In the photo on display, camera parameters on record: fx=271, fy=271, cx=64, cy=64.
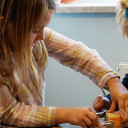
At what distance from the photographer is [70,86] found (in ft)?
5.94

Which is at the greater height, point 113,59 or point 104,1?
point 104,1

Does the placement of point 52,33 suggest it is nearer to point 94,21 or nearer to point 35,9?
point 35,9

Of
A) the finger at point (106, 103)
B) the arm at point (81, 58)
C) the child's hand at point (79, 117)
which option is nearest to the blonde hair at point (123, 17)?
the arm at point (81, 58)

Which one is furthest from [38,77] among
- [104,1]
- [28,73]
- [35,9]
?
[104,1]

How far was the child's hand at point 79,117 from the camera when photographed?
73 cm

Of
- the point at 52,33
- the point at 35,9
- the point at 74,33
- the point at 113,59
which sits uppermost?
the point at 35,9

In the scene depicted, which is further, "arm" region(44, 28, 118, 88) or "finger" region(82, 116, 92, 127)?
"arm" region(44, 28, 118, 88)

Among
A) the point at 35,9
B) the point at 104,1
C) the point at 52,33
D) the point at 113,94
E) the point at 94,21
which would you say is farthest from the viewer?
the point at 104,1

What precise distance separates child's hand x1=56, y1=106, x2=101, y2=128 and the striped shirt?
0.07 ft

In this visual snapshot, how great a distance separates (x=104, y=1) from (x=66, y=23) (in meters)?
0.29

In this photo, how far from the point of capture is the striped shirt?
74 cm

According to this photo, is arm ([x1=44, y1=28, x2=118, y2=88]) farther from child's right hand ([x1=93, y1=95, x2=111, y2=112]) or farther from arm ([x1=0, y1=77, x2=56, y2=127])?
arm ([x1=0, y1=77, x2=56, y2=127])

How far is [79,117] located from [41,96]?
0.28 m

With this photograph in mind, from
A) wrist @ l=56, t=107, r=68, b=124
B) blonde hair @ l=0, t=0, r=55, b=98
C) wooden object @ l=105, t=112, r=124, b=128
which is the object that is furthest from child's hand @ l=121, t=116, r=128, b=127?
blonde hair @ l=0, t=0, r=55, b=98
